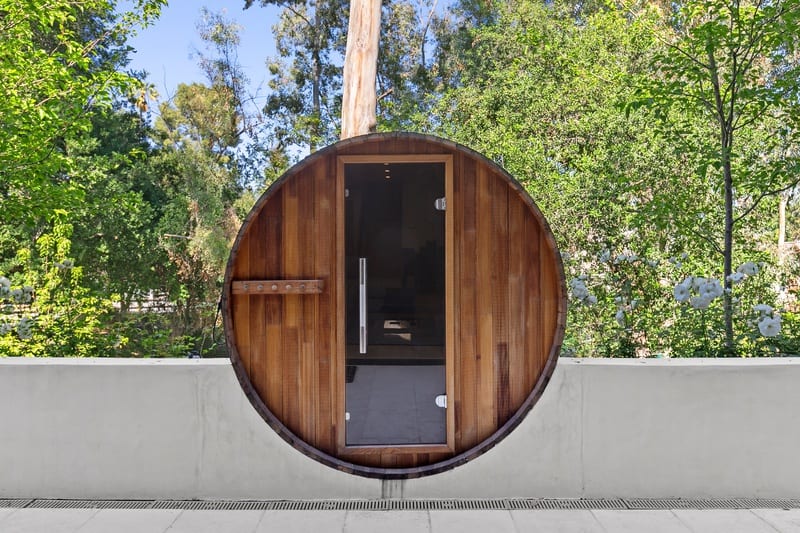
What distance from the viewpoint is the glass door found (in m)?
6.12

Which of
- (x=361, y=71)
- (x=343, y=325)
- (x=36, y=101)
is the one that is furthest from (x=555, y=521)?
(x=36, y=101)

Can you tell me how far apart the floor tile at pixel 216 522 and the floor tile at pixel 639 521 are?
1.67 metres

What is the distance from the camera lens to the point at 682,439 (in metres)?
2.96

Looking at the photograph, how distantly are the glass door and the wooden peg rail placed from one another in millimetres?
2374

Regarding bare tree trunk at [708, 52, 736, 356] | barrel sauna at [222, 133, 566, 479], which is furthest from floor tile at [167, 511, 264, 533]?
bare tree trunk at [708, 52, 736, 356]

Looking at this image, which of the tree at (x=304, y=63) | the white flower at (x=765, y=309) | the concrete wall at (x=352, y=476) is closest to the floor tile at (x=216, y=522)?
the concrete wall at (x=352, y=476)

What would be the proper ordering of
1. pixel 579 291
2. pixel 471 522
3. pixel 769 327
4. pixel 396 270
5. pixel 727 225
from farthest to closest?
1. pixel 396 270
2. pixel 727 225
3. pixel 579 291
4. pixel 769 327
5. pixel 471 522

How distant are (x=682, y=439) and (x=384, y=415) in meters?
1.72

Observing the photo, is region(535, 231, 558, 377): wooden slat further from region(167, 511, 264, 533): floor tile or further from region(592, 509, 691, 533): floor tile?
region(167, 511, 264, 533): floor tile

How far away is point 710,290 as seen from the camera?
3539mm

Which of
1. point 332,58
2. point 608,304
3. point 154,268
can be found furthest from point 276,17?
point 608,304

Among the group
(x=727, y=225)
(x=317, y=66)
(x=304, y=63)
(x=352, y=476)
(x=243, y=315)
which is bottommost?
(x=352, y=476)

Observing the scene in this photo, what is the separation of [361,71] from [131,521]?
200 inches

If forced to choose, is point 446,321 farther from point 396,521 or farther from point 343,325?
point 396,521
